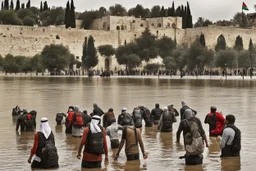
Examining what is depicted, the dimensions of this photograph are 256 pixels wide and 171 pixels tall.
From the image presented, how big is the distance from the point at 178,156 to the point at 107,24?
6954 cm

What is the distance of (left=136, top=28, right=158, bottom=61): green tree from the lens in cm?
5966

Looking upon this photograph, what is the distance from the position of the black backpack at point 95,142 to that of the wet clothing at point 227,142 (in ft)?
6.44

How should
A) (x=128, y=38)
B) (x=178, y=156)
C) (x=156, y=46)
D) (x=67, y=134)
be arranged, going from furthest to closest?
(x=128, y=38) → (x=156, y=46) → (x=67, y=134) → (x=178, y=156)

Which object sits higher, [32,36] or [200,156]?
[32,36]

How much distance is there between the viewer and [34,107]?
56.0 ft

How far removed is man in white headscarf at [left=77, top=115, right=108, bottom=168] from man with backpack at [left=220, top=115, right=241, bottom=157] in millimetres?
1931

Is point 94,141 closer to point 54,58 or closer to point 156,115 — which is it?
point 156,115

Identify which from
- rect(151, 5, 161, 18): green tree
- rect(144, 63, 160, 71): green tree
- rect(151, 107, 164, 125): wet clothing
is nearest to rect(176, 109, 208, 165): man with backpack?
rect(151, 107, 164, 125): wet clothing

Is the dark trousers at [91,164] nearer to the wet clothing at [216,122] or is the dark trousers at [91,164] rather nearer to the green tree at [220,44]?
the wet clothing at [216,122]

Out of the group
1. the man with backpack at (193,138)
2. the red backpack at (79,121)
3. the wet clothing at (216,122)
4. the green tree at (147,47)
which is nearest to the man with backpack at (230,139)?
the man with backpack at (193,138)

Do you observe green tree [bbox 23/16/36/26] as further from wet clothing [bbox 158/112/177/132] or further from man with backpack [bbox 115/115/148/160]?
man with backpack [bbox 115/115/148/160]

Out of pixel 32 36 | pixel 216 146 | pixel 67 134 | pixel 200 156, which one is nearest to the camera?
pixel 200 156

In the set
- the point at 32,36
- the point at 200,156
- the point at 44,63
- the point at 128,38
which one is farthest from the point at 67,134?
the point at 128,38

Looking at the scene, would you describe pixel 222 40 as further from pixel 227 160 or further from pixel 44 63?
pixel 227 160
